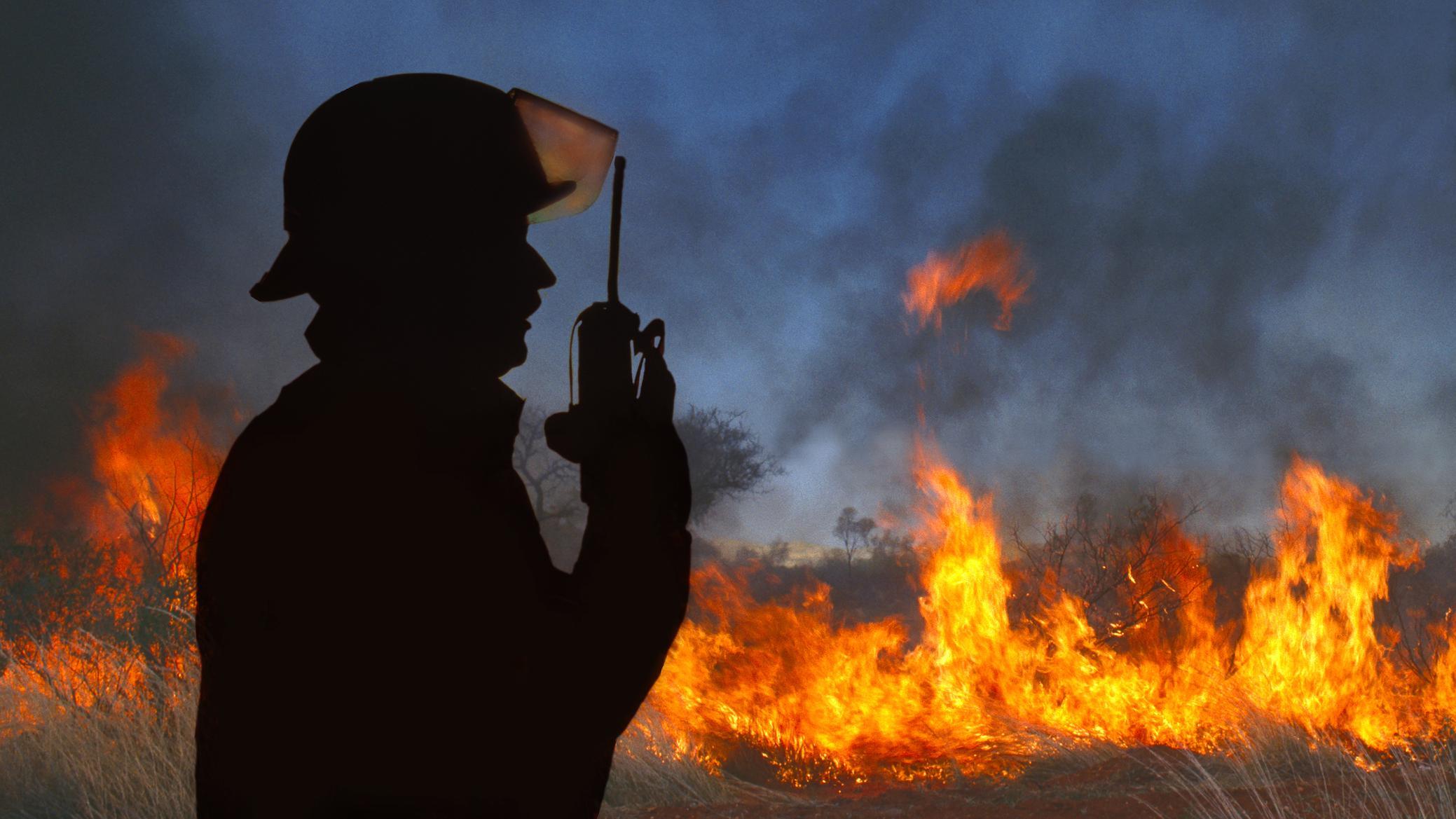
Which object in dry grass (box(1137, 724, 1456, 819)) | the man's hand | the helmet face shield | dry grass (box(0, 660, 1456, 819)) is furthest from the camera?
dry grass (box(0, 660, 1456, 819))

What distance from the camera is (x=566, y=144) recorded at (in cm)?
144

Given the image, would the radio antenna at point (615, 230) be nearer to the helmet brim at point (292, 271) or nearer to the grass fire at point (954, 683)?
the helmet brim at point (292, 271)

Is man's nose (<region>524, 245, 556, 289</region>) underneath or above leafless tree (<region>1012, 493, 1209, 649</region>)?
underneath

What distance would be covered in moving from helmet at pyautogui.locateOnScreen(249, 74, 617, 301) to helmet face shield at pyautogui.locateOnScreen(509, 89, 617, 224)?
0.04 m

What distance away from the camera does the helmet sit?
1.28 m

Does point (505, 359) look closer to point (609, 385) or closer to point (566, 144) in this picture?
point (609, 385)

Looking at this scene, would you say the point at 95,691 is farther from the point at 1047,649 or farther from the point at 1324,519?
the point at 1324,519

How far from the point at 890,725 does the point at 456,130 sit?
992 cm

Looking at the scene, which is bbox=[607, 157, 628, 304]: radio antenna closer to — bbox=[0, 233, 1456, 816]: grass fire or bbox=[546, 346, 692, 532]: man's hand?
bbox=[546, 346, 692, 532]: man's hand

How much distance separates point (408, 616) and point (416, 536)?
0.32 feet

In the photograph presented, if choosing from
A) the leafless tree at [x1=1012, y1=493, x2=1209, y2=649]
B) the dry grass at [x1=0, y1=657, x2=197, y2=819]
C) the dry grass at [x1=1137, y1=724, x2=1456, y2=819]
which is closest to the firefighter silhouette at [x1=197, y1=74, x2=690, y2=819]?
the dry grass at [x1=1137, y1=724, x2=1456, y2=819]

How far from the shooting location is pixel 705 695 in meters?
10.6

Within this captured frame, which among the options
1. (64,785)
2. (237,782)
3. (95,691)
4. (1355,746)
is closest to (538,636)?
(237,782)

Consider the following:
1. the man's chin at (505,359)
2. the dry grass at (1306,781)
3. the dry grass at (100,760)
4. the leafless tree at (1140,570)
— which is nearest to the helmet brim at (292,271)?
the man's chin at (505,359)
